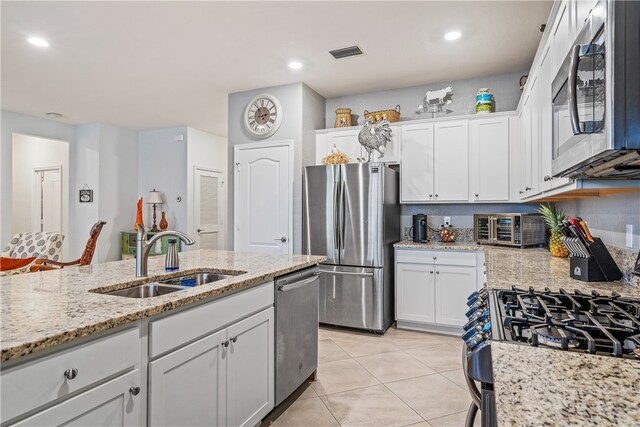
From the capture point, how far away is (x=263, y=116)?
4375mm

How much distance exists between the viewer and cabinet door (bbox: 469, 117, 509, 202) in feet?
12.3

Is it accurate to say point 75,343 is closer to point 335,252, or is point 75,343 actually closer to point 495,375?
point 495,375

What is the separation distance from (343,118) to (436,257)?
1960 mm

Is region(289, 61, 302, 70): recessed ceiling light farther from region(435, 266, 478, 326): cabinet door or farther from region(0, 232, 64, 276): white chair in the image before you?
region(0, 232, 64, 276): white chair

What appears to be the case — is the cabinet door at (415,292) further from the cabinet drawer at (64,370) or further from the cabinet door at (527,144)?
the cabinet drawer at (64,370)

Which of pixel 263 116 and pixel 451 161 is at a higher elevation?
pixel 263 116

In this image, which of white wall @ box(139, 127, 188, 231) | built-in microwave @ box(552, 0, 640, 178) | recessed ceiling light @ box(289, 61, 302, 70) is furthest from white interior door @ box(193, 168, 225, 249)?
built-in microwave @ box(552, 0, 640, 178)

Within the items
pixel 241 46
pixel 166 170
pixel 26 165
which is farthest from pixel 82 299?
pixel 26 165

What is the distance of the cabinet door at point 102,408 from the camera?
102cm

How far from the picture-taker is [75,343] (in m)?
1.09

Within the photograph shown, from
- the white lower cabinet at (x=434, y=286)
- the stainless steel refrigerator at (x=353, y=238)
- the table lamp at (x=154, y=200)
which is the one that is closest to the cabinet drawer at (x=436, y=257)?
the white lower cabinet at (x=434, y=286)

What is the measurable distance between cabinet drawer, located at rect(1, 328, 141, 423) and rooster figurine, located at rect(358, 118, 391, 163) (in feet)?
10.5

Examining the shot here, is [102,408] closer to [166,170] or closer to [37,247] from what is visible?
[37,247]

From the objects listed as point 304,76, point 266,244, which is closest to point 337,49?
point 304,76
